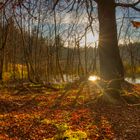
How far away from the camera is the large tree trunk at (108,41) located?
41.2ft

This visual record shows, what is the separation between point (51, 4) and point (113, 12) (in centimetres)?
277

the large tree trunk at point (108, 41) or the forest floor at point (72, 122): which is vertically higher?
the large tree trunk at point (108, 41)

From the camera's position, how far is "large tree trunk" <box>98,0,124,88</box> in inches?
495

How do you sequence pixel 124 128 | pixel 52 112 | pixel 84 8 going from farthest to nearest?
1. pixel 84 8
2. pixel 52 112
3. pixel 124 128

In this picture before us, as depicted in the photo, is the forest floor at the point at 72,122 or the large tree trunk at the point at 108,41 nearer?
the forest floor at the point at 72,122

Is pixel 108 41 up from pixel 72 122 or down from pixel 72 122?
up

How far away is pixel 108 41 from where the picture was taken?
12.6 m

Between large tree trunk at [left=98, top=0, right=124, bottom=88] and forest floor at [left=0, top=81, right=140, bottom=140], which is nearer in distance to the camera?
forest floor at [left=0, top=81, right=140, bottom=140]

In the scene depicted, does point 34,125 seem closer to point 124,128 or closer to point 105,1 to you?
point 124,128

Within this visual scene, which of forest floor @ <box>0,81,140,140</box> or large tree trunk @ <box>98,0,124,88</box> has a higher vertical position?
large tree trunk @ <box>98,0,124,88</box>

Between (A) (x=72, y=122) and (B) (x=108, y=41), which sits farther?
(B) (x=108, y=41)

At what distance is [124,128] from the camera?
841 centimetres

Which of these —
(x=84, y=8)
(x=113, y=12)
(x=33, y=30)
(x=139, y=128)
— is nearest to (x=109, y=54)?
(x=113, y=12)

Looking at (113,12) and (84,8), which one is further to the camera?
(84,8)
